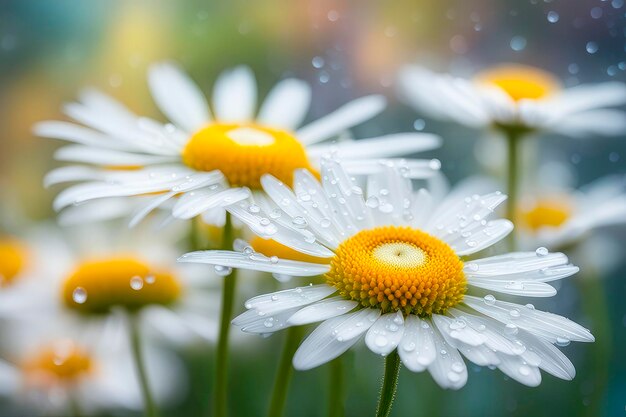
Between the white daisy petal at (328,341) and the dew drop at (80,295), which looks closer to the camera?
the white daisy petal at (328,341)

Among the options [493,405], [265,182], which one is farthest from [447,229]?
[493,405]

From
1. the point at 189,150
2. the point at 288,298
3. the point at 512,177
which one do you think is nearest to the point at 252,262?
the point at 288,298

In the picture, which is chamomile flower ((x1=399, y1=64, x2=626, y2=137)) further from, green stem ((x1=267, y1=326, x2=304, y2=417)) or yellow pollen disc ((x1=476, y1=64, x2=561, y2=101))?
green stem ((x1=267, y1=326, x2=304, y2=417))

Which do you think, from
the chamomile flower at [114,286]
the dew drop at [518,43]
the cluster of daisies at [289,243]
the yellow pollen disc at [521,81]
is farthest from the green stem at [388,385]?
the dew drop at [518,43]

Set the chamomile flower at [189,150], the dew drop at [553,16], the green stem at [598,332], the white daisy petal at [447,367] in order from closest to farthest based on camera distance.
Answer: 1. the white daisy petal at [447,367]
2. the chamomile flower at [189,150]
3. the green stem at [598,332]
4. the dew drop at [553,16]

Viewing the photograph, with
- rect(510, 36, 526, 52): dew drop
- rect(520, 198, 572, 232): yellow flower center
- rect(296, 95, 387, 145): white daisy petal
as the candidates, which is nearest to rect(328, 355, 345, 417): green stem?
rect(296, 95, 387, 145): white daisy petal

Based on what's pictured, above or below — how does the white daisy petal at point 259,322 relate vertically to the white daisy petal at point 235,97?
below

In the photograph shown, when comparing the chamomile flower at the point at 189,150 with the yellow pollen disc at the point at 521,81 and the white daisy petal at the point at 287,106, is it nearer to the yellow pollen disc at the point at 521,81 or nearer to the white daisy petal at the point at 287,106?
the white daisy petal at the point at 287,106

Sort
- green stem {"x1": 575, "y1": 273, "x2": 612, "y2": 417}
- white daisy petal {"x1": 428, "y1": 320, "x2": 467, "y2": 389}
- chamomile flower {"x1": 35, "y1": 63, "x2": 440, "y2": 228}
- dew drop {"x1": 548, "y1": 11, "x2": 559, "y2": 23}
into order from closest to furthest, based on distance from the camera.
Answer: white daisy petal {"x1": 428, "y1": 320, "x2": 467, "y2": 389}, chamomile flower {"x1": 35, "y1": 63, "x2": 440, "y2": 228}, green stem {"x1": 575, "y1": 273, "x2": 612, "y2": 417}, dew drop {"x1": 548, "y1": 11, "x2": 559, "y2": 23}

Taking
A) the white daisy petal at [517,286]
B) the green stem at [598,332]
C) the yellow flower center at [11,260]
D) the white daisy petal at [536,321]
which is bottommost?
the green stem at [598,332]
